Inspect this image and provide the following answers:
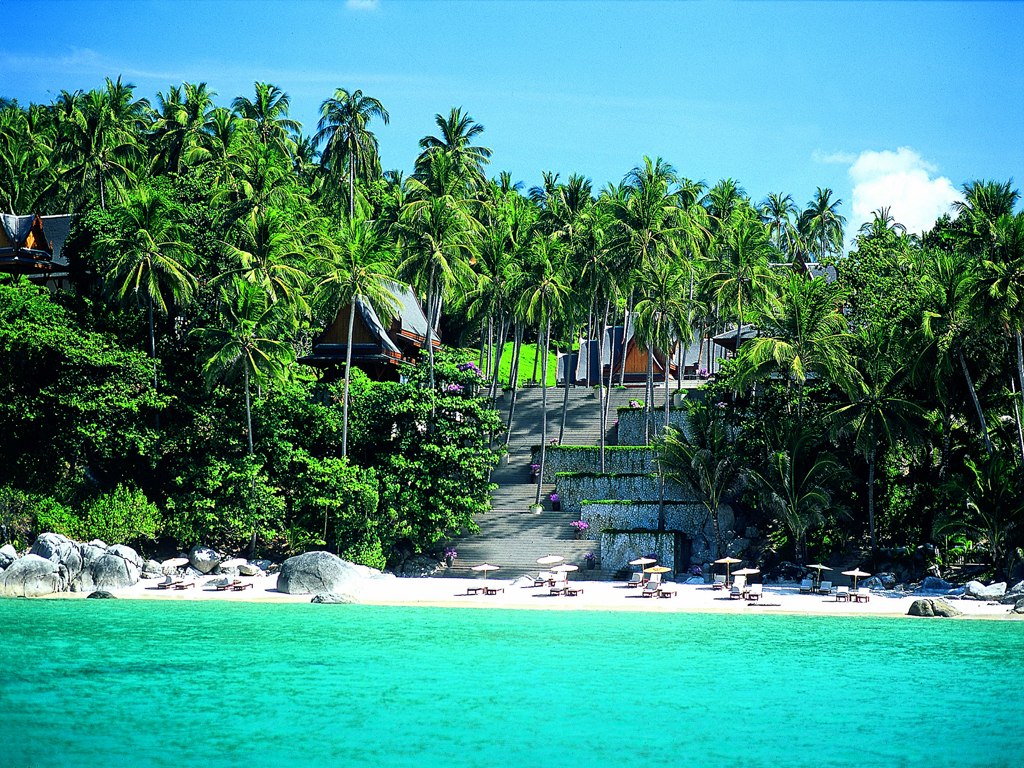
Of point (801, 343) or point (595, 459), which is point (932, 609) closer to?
point (801, 343)

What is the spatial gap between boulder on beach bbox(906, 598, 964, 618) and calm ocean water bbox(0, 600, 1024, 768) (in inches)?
48.4

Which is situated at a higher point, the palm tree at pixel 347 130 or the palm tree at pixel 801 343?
the palm tree at pixel 347 130

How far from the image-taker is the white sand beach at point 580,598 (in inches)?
1260

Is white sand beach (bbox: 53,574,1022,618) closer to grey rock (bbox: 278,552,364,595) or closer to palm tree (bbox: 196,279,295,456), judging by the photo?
grey rock (bbox: 278,552,364,595)

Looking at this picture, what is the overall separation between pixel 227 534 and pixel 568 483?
1450cm

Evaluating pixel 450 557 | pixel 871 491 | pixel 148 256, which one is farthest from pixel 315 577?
pixel 871 491

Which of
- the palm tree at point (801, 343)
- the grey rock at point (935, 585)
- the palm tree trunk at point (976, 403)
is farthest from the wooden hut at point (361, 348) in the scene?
the grey rock at point (935, 585)

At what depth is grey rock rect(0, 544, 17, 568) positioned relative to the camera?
36.8 meters

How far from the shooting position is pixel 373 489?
41156mm

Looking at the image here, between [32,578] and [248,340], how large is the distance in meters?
11.6

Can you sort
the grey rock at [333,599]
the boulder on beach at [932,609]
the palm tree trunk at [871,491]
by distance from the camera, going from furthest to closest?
the palm tree trunk at [871,491]
the grey rock at [333,599]
the boulder on beach at [932,609]

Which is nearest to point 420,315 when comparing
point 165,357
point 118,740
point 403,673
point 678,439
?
point 165,357

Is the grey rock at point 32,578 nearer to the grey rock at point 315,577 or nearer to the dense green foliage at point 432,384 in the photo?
the dense green foliage at point 432,384

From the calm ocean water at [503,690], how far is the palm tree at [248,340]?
11.9m
